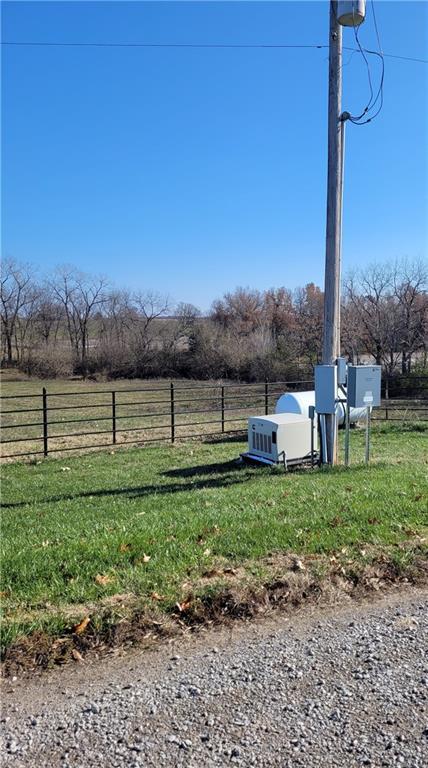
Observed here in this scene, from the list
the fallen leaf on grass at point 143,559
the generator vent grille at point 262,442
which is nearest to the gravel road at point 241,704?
the fallen leaf on grass at point 143,559

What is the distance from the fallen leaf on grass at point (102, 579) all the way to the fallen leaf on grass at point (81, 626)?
468 mm

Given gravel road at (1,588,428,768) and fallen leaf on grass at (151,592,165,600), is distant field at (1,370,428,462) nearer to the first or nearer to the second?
fallen leaf on grass at (151,592,165,600)

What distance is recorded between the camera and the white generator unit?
386 inches

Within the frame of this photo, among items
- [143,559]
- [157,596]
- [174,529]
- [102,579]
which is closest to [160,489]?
[174,529]

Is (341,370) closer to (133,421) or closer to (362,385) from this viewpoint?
(362,385)

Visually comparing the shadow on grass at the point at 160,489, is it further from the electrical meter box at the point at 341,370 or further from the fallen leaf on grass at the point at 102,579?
Answer: the fallen leaf on grass at the point at 102,579

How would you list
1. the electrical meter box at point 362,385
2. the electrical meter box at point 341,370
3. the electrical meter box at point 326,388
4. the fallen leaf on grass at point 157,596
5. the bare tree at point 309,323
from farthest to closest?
the bare tree at point 309,323
the electrical meter box at point 341,370
the electrical meter box at point 326,388
the electrical meter box at point 362,385
the fallen leaf on grass at point 157,596

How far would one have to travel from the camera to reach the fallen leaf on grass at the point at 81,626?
111 inches

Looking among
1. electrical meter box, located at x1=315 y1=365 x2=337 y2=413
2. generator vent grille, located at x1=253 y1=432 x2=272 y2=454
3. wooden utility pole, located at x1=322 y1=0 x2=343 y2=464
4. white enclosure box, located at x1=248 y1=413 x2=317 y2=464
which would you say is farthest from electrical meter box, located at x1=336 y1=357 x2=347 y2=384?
generator vent grille, located at x1=253 y1=432 x2=272 y2=454

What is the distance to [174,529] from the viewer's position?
15.2ft

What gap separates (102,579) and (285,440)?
668 centimetres

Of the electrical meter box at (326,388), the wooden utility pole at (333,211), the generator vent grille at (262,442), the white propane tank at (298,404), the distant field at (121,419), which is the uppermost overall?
the wooden utility pole at (333,211)

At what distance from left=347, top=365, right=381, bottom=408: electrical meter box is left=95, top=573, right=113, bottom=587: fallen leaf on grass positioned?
5483mm

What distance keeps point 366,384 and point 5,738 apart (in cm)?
693
